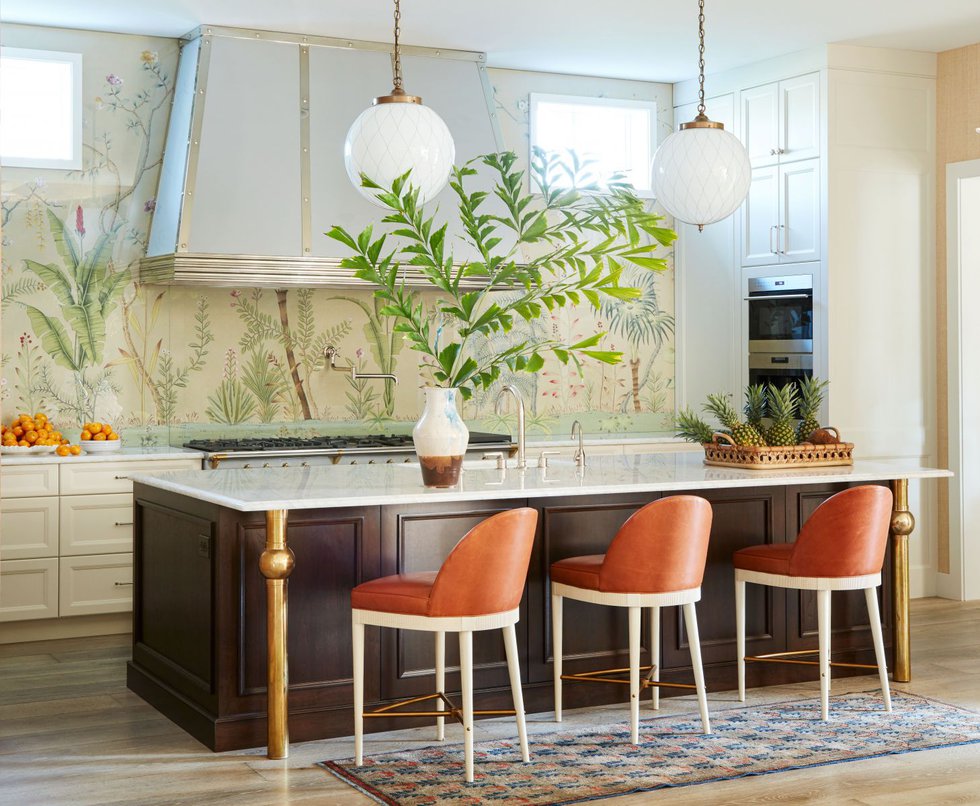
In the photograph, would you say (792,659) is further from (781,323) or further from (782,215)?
(782,215)

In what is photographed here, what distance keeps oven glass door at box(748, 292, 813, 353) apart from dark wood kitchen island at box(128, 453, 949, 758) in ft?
5.13

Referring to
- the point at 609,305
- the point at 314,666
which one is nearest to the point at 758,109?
the point at 609,305

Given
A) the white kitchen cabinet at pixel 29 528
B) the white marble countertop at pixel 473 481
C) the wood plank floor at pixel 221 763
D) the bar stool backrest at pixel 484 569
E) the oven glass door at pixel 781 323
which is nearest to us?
the wood plank floor at pixel 221 763

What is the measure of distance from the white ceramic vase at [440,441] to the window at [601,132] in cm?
321

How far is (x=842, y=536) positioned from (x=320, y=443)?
2.68m

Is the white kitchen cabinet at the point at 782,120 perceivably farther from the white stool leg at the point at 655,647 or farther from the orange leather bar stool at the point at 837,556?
the white stool leg at the point at 655,647

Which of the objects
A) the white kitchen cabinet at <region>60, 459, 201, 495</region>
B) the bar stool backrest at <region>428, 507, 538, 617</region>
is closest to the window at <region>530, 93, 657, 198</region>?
the white kitchen cabinet at <region>60, 459, 201, 495</region>

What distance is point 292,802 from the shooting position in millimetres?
3436

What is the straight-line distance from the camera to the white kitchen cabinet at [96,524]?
5.57m

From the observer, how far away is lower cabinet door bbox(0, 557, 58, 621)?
5.48m

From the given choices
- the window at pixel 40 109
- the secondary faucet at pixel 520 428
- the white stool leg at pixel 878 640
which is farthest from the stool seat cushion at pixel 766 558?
the window at pixel 40 109

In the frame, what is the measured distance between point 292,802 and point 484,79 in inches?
162

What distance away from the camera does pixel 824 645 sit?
424cm

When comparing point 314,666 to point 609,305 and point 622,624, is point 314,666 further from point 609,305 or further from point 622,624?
point 609,305
